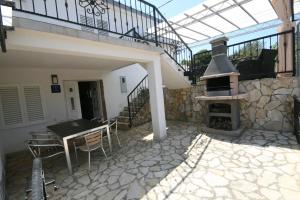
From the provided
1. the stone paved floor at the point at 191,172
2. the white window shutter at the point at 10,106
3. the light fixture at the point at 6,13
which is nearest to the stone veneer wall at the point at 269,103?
the stone paved floor at the point at 191,172

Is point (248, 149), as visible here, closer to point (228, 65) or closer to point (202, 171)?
point (202, 171)

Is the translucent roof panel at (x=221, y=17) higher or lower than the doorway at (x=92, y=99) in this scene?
higher

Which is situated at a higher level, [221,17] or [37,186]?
[221,17]

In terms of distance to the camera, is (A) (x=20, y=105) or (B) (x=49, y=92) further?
(B) (x=49, y=92)

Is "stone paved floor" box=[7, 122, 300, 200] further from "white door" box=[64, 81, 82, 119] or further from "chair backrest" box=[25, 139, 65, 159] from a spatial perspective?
"white door" box=[64, 81, 82, 119]

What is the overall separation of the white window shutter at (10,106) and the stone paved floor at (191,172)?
196 cm

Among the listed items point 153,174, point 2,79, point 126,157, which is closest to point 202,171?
point 153,174

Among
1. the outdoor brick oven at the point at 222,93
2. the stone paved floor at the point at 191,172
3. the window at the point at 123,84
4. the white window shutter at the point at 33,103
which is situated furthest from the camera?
the window at the point at 123,84

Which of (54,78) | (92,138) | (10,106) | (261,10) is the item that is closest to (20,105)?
(10,106)

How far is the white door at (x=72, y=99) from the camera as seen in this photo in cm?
678

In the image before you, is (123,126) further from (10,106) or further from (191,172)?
(191,172)

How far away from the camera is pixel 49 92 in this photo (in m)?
6.28

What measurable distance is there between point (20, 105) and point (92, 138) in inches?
137

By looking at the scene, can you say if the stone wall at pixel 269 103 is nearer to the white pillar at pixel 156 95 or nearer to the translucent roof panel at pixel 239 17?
the white pillar at pixel 156 95
